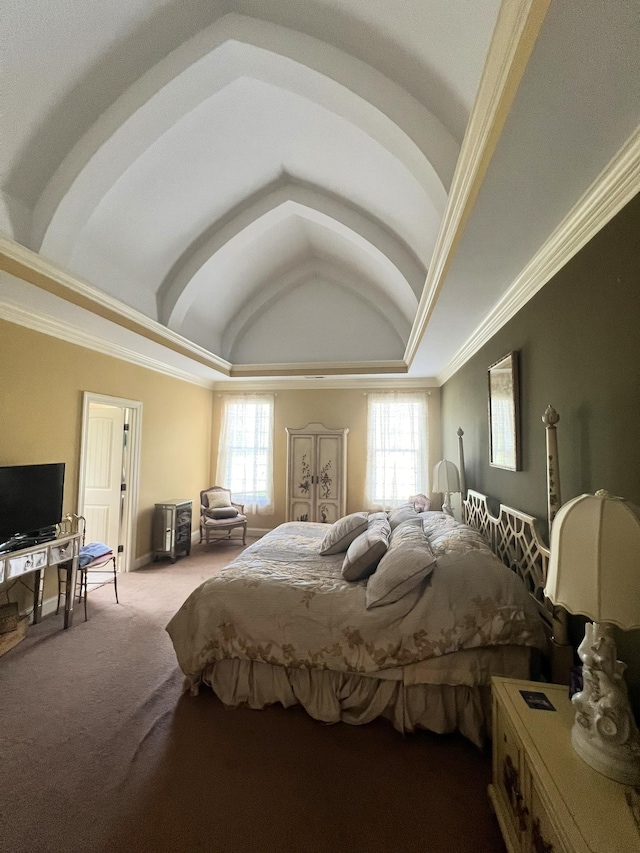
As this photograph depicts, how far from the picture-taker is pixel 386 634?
1.87 m

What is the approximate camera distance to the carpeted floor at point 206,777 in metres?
1.35

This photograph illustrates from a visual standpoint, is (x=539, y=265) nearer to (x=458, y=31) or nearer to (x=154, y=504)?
(x=458, y=31)

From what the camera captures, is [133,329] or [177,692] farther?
[133,329]

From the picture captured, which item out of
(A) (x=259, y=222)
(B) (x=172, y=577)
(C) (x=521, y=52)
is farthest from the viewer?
(B) (x=172, y=577)

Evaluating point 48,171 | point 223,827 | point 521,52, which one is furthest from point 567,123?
point 48,171

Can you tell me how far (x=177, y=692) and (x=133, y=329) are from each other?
2980 mm

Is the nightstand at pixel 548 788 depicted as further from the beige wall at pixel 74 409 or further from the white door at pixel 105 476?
the white door at pixel 105 476

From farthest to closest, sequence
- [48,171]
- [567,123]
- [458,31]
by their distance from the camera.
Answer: [48,171], [458,31], [567,123]

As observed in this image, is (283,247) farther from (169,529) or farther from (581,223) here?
(169,529)

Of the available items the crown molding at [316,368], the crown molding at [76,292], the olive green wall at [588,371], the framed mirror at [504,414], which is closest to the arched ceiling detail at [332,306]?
the crown molding at [316,368]

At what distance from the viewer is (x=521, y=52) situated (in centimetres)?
98

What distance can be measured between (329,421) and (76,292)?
3.79 m

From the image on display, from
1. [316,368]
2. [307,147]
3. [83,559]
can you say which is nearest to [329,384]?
[316,368]

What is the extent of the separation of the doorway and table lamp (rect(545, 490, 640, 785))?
4397 mm
